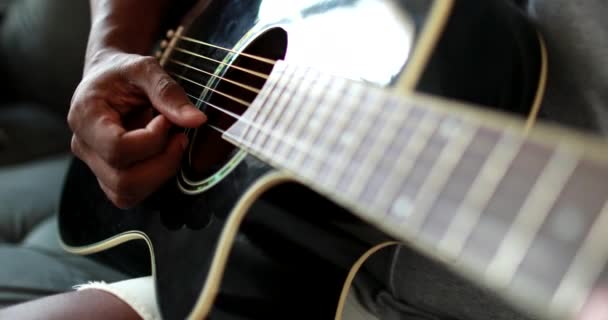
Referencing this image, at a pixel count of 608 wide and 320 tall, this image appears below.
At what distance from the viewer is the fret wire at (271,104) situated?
1.40ft

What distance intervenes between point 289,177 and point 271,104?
7cm

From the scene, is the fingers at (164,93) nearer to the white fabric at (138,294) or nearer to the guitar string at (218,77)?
the guitar string at (218,77)

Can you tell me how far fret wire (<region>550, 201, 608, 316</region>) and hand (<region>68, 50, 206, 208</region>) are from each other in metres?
0.37

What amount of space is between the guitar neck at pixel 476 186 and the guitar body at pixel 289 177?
7cm

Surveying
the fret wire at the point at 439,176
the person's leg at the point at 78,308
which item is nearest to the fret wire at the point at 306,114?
the fret wire at the point at 439,176

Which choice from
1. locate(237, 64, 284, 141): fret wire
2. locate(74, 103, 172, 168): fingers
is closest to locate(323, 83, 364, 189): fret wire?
locate(237, 64, 284, 141): fret wire

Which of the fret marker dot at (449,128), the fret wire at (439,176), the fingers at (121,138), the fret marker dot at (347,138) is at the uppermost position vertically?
the fret marker dot at (449,128)

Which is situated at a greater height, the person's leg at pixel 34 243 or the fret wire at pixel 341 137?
the fret wire at pixel 341 137

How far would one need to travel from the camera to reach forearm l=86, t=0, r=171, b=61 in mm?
730

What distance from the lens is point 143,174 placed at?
0.56 m

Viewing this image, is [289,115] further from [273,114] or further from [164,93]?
[164,93]

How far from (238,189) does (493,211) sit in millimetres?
284

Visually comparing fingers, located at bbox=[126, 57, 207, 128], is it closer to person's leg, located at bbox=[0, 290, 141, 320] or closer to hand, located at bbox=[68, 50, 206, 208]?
hand, located at bbox=[68, 50, 206, 208]

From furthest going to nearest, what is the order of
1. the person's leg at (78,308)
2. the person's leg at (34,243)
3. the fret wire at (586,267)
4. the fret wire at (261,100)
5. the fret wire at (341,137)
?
1. the person's leg at (34,243)
2. the person's leg at (78,308)
3. the fret wire at (261,100)
4. the fret wire at (341,137)
5. the fret wire at (586,267)
